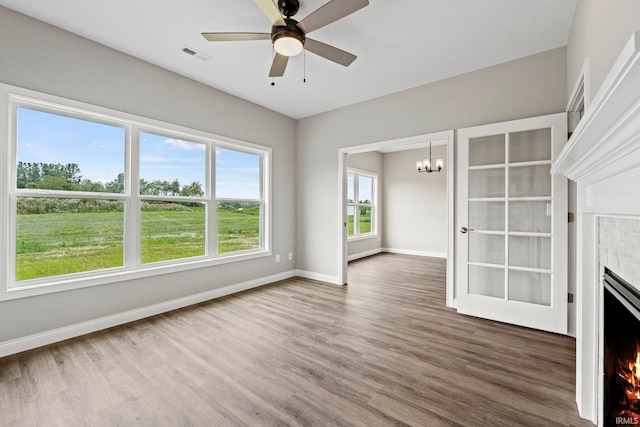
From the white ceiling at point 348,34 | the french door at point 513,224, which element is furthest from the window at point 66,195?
the french door at point 513,224

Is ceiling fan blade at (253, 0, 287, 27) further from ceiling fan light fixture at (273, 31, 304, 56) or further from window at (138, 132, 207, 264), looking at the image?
window at (138, 132, 207, 264)

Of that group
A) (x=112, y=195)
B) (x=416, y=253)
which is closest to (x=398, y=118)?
(x=112, y=195)

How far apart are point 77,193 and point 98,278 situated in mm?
873

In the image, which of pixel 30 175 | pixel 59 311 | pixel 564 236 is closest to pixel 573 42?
pixel 564 236

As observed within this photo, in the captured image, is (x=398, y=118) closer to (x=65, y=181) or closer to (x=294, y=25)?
(x=294, y=25)

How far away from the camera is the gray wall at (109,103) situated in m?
2.39

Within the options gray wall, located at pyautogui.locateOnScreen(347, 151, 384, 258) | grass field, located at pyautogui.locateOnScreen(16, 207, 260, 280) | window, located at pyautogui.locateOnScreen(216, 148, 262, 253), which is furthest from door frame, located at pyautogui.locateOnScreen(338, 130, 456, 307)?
gray wall, located at pyautogui.locateOnScreen(347, 151, 384, 258)

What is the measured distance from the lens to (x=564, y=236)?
2.71m

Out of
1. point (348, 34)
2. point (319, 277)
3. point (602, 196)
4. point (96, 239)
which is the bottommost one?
point (319, 277)

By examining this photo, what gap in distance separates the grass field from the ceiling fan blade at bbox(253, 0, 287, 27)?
254cm

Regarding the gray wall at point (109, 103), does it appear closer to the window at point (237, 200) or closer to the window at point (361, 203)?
the window at point (237, 200)

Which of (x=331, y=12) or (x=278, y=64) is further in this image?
(x=278, y=64)

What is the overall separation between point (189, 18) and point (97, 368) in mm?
2979

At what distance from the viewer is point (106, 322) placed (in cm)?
284
